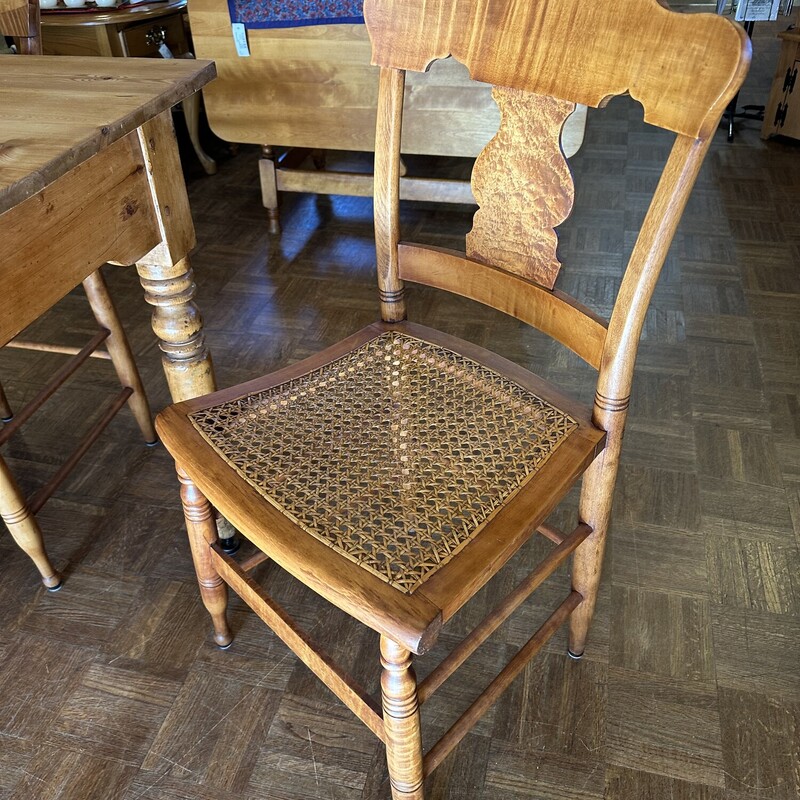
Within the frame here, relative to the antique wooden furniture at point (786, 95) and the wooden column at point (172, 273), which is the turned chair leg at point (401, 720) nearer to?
the wooden column at point (172, 273)

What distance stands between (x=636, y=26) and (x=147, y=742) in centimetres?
113

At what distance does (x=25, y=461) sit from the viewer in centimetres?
159

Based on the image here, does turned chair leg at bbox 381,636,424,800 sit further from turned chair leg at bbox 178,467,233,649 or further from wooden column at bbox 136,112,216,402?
wooden column at bbox 136,112,216,402

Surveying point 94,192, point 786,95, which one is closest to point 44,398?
point 94,192

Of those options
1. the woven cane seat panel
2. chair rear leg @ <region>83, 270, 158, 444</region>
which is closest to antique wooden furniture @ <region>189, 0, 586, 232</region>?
chair rear leg @ <region>83, 270, 158, 444</region>

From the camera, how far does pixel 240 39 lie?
217cm

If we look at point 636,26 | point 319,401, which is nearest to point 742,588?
point 319,401

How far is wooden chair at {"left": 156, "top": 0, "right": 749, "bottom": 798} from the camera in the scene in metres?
0.73

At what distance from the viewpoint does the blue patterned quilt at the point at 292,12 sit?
2.05 metres

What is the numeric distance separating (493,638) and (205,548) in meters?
0.50

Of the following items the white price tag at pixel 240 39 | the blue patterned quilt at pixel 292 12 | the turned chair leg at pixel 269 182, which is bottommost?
the turned chair leg at pixel 269 182

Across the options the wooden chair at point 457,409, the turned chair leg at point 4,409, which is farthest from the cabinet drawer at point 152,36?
the wooden chair at point 457,409

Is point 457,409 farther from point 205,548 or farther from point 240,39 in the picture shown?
point 240,39

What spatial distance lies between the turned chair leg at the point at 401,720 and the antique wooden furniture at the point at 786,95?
3101 mm
